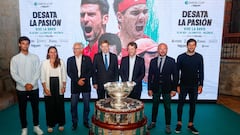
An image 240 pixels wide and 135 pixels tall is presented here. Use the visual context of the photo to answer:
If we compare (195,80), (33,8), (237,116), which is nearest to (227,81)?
(237,116)

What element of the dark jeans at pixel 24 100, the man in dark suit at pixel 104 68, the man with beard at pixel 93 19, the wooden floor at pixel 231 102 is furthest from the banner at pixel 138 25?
the dark jeans at pixel 24 100

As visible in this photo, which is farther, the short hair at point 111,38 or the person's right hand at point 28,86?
the short hair at point 111,38

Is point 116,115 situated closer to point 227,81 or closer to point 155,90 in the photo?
point 155,90

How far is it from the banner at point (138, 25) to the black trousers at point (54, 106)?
208 centimetres

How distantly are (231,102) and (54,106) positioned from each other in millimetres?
4676

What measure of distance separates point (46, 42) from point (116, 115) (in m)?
3.68

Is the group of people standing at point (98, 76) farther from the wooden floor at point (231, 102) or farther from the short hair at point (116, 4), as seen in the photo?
the wooden floor at point (231, 102)

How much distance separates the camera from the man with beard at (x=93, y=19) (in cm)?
559

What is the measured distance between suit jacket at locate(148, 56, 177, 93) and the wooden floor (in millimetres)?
2420

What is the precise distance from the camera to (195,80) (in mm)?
3861

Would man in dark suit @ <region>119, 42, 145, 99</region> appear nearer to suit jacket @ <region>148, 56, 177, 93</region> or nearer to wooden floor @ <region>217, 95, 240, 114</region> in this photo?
suit jacket @ <region>148, 56, 177, 93</region>

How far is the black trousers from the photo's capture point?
3783 millimetres

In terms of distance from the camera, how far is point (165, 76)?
12.7 ft

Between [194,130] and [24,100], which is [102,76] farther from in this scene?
[194,130]
